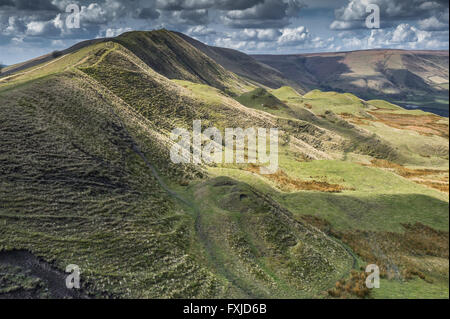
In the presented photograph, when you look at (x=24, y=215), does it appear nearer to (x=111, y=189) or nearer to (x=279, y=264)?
(x=111, y=189)

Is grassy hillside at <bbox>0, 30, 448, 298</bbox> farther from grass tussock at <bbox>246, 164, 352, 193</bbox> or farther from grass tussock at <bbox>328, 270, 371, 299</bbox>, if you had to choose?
grass tussock at <bbox>246, 164, 352, 193</bbox>

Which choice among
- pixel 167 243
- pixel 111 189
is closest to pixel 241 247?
pixel 167 243

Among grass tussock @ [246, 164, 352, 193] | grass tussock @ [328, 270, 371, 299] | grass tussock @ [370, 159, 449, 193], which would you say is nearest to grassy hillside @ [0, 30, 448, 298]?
grass tussock @ [328, 270, 371, 299]

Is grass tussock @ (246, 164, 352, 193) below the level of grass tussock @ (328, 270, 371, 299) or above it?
above

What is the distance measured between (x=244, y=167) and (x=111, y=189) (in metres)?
27.3

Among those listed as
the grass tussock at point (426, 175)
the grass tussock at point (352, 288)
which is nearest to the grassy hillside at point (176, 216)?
the grass tussock at point (352, 288)

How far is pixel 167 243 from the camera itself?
2870 centimetres

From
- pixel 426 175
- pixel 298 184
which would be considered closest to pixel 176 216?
pixel 298 184

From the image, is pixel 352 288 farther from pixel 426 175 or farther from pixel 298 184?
pixel 426 175

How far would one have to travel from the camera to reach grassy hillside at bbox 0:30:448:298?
79.2 feet

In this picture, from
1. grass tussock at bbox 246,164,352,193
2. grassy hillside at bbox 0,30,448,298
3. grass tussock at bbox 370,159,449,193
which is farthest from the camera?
grass tussock at bbox 370,159,449,193

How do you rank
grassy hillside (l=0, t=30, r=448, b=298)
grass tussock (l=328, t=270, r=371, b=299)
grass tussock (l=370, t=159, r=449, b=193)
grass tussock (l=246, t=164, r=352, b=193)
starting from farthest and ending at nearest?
grass tussock (l=370, t=159, r=449, b=193), grass tussock (l=246, t=164, r=352, b=193), grassy hillside (l=0, t=30, r=448, b=298), grass tussock (l=328, t=270, r=371, b=299)

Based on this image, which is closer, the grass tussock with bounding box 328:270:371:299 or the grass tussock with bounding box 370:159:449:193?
the grass tussock with bounding box 328:270:371:299

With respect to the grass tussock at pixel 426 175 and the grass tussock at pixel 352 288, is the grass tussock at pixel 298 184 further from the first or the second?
the grass tussock at pixel 352 288
